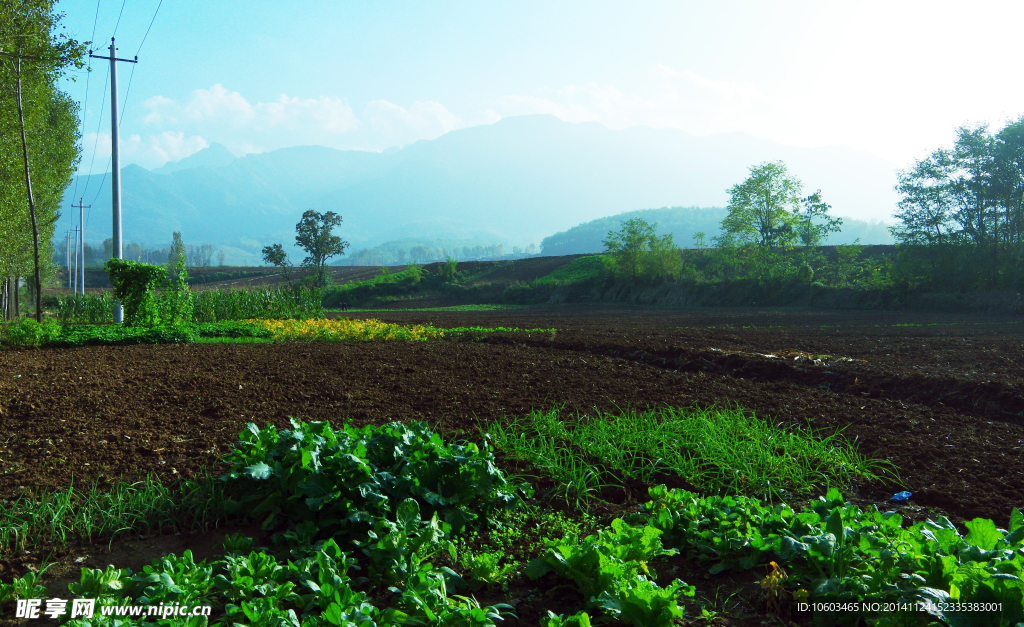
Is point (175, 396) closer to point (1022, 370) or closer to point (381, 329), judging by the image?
point (381, 329)

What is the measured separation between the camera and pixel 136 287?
15102mm

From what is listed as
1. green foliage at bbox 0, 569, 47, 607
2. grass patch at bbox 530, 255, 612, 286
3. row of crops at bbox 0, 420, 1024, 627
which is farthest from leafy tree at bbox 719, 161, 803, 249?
green foliage at bbox 0, 569, 47, 607

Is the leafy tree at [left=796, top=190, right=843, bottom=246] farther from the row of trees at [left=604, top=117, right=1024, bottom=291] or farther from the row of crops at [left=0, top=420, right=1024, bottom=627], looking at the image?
the row of crops at [left=0, top=420, right=1024, bottom=627]

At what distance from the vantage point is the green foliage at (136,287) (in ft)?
49.2

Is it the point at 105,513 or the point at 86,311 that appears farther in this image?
the point at 86,311

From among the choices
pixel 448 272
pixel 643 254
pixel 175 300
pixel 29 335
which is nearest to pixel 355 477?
pixel 29 335

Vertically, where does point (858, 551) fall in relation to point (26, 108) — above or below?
below

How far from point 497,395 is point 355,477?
12.7ft

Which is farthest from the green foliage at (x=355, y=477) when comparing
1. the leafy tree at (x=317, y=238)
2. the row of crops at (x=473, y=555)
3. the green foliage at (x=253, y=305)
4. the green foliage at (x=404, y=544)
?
the leafy tree at (x=317, y=238)

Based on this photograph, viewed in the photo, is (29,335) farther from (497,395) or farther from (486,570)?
(486,570)

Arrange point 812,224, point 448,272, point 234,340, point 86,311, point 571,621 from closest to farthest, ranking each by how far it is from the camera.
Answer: point 571,621 → point 234,340 → point 86,311 → point 812,224 → point 448,272

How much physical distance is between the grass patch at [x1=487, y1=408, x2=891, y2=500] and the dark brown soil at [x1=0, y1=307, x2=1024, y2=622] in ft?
1.22

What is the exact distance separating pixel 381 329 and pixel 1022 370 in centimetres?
1424

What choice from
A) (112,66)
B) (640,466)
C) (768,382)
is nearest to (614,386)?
(768,382)
